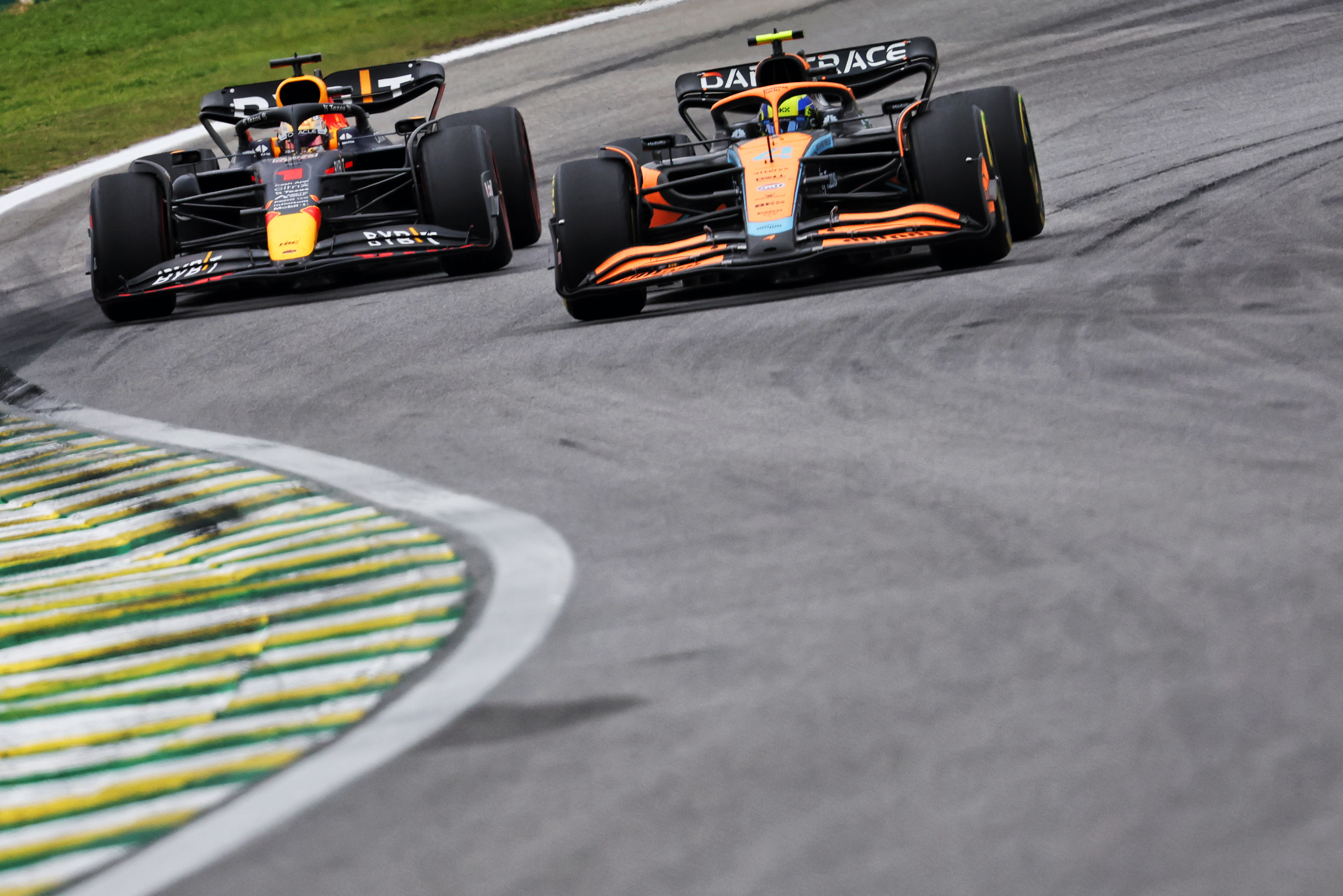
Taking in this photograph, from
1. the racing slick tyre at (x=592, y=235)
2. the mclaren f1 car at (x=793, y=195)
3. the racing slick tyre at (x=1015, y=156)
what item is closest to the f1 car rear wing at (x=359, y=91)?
the mclaren f1 car at (x=793, y=195)

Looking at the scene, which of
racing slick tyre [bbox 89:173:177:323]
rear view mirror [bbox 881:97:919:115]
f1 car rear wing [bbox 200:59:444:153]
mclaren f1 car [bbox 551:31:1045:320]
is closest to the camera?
mclaren f1 car [bbox 551:31:1045:320]

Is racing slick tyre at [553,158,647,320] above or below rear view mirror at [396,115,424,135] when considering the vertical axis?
below

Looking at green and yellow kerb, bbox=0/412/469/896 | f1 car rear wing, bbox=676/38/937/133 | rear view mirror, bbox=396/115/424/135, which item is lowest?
green and yellow kerb, bbox=0/412/469/896

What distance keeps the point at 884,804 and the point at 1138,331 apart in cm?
387

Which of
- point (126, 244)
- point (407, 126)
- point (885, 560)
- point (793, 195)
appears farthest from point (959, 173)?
point (407, 126)

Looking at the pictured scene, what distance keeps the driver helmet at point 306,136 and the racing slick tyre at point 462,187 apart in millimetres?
1076

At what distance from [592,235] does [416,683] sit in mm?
5352

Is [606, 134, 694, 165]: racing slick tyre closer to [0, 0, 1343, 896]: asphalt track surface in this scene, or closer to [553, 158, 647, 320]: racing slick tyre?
[553, 158, 647, 320]: racing slick tyre

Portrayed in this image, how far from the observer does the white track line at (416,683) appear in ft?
7.99

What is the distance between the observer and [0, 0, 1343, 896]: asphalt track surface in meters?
2.26

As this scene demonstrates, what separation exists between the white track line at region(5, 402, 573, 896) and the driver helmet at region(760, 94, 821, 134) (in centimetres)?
438

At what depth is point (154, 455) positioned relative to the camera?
18.8 feet

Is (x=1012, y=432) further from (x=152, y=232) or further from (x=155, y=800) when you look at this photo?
(x=152, y=232)

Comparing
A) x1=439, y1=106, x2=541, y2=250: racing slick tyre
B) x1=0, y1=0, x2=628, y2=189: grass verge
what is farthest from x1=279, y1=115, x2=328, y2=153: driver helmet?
x1=0, y1=0, x2=628, y2=189: grass verge
